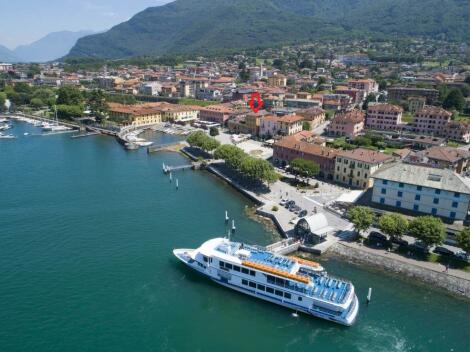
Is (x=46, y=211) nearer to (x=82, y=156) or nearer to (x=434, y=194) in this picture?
(x=82, y=156)

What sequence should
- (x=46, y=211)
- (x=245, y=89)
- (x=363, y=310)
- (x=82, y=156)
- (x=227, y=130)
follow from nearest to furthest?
(x=363, y=310), (x=46, y=211), (x=82, y=156), (x=227, y=130), (x=245, y=89)

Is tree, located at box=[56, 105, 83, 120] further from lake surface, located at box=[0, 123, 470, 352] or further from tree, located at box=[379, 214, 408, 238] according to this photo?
tree, located at box=[379, 214, 408, 238]

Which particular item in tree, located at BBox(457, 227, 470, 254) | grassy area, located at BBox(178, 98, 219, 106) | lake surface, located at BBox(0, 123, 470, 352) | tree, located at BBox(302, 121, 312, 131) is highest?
grassy area, located at BBox(178, 98, 219, 106)

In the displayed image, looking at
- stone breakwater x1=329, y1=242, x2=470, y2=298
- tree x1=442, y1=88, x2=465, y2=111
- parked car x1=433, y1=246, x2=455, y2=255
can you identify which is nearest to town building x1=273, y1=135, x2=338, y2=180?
stone breakwater x1=329, y1=242, x2=470, y2=298

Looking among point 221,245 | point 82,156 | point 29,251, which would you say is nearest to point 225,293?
point 221,245

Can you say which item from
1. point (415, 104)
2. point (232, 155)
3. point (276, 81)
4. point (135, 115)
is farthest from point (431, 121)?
point (276, 81)

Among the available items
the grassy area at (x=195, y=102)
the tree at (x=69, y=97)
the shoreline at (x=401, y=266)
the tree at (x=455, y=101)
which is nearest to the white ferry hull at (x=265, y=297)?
the shoreline at (x=401, y=266)
